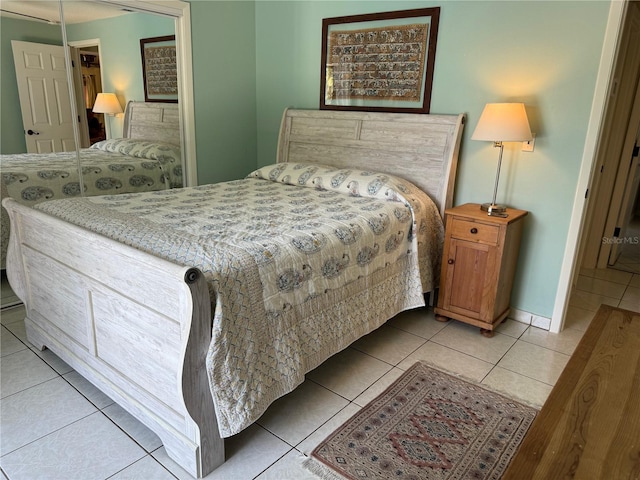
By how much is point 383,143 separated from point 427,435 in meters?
2.02

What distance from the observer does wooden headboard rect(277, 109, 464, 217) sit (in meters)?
2.94

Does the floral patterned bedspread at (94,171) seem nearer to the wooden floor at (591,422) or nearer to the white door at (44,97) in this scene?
the white door at (44,97)

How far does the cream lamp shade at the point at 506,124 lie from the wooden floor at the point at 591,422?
4.50ft

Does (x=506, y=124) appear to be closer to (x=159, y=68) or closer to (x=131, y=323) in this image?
(x=131, y=323)

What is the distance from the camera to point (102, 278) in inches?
70.5

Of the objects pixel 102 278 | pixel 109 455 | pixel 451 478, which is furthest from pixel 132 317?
pixel 451 478

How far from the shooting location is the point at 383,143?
3203mm

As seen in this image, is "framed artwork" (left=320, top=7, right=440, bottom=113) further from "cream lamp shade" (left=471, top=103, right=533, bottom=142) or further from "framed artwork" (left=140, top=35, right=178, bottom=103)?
"framed artwork" (left=140, top=35, right=178, bottom=103)

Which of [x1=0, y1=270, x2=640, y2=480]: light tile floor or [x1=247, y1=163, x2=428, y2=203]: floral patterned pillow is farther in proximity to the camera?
[x1=247, y1=163, x2=428, y2=203]: floral patterned pillow

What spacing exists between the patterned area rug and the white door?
2506 millimetres

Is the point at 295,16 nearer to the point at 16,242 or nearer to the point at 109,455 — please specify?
the point at 16,242

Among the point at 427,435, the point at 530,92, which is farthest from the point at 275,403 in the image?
the point at 530,92

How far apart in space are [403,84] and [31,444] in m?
2.92

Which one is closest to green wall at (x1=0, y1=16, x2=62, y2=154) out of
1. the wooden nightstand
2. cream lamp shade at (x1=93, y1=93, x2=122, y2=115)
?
cream lamp shade at (x1=93, y1=93, x2=122, y2=115)
